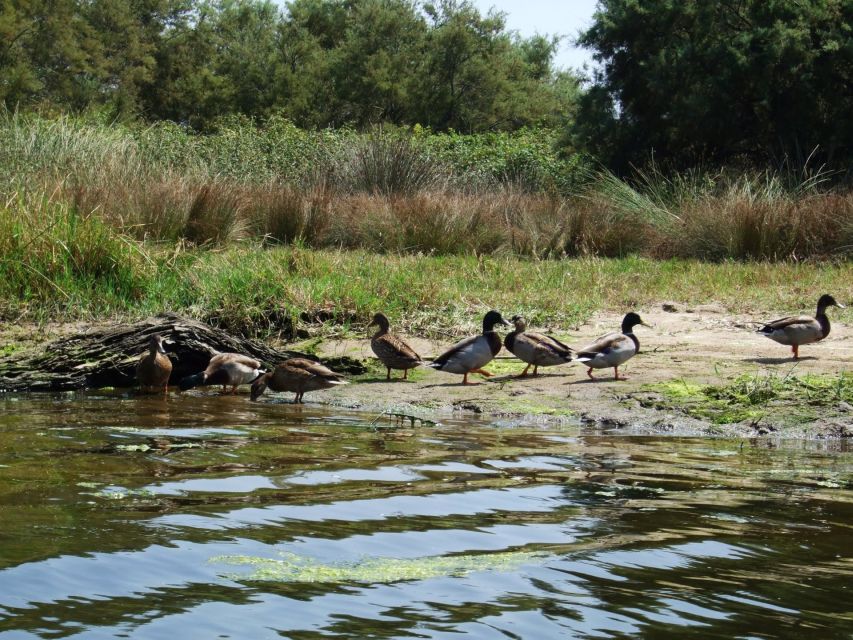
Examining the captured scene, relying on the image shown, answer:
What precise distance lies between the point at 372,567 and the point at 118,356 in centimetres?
627

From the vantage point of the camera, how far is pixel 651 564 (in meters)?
4.21

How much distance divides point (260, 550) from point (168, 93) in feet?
199

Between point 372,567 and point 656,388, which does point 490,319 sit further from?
point 372,567

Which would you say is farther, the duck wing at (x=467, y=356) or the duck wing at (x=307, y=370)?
the duck wing at (x=467, y=356)

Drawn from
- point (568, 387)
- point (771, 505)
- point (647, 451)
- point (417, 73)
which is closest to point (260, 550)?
point (771, 505)

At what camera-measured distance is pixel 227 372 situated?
369 inches

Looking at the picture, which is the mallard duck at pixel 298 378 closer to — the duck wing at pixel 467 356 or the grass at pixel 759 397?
the duck wing at pixel 467 356

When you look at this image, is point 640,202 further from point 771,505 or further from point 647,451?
point 771,505

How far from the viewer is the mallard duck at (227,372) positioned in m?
9.37

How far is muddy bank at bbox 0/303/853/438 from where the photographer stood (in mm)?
8039

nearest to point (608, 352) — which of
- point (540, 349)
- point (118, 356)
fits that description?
point (540, 349)

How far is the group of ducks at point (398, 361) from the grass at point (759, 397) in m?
0.57

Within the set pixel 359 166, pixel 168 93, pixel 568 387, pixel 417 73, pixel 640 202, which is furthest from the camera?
pixel 168 93

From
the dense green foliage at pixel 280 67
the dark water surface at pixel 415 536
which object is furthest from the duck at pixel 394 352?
the dense green foliage at pixel 280 67
